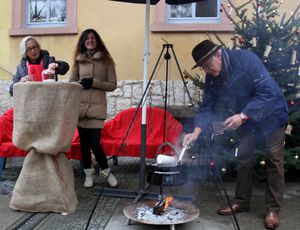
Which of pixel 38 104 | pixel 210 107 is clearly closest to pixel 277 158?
pixel 210 107

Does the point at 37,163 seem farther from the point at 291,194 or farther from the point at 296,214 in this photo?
the point at 291,194

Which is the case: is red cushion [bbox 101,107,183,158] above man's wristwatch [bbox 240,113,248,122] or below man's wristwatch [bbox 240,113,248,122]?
below

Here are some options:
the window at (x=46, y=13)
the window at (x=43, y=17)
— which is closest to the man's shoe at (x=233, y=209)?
Answer: the window at (x=43, y=17)

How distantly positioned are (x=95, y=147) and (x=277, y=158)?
7.09ft

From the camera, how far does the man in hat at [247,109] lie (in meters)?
3.76

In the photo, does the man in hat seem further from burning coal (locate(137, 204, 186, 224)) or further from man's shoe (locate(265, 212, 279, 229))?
burning coal (locate(137, 204, 186, 224))

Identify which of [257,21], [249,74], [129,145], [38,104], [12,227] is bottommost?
[12,227]

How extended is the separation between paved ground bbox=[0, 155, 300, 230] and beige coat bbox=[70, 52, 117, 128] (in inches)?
33.4

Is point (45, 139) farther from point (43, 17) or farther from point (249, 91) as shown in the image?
point (43, 17)

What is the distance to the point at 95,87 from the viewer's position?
512 cm

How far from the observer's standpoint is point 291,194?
5.29m

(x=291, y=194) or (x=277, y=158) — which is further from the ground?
(x=277, y=158)

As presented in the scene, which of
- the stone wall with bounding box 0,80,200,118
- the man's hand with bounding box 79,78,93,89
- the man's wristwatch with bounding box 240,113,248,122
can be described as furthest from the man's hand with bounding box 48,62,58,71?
the stone wall with bounding box 0,80,200,118

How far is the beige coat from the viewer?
5102mm
